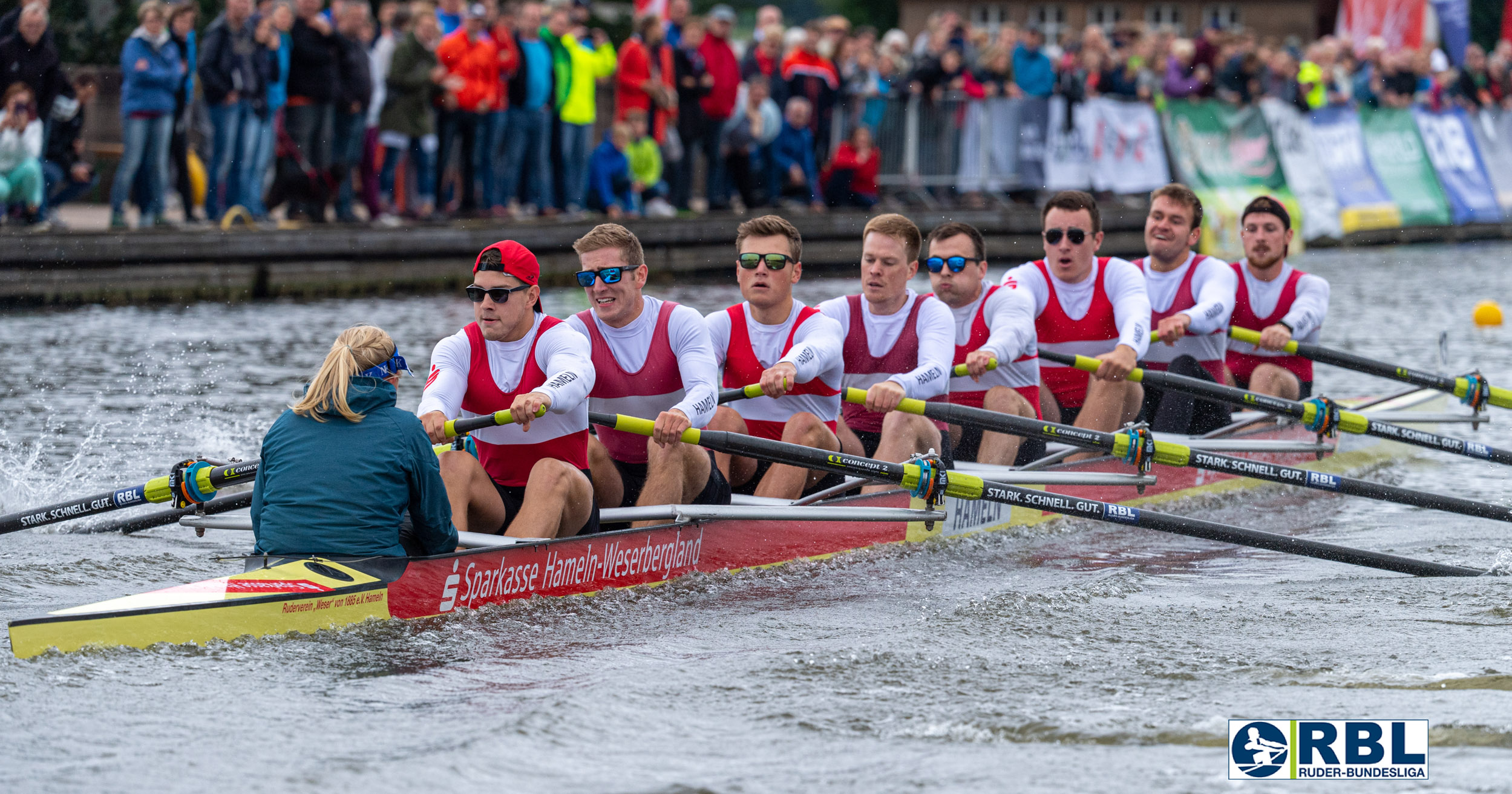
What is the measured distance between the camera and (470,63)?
1447 cm

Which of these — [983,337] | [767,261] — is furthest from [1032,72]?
[767,261]

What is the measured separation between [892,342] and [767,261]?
2.80 feet

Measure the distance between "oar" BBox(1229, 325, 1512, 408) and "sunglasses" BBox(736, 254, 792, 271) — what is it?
131 inches

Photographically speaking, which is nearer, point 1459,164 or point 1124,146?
point 1124,146

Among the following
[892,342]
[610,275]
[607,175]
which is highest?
[607,175]

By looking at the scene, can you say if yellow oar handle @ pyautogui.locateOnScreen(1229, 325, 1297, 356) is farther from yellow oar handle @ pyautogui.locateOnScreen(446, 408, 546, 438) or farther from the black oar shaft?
yellow oar handle @ pyautogui.locateOnScreen(446, 408, 546, 438)

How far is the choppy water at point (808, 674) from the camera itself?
4711mm

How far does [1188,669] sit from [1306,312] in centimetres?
457

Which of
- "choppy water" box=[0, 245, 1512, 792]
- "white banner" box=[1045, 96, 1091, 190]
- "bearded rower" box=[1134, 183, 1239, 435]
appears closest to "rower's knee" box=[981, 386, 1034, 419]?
"choppy water" box=[0, 245, 1512, 792]

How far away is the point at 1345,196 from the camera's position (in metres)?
22.4

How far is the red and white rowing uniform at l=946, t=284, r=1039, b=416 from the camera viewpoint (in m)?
8.37

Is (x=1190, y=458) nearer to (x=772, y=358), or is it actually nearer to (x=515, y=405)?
(x=772, y=358)

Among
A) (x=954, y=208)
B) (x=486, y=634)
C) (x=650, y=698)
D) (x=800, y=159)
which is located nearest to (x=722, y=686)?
(x=650, y=698)

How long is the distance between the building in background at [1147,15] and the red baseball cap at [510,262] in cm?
3180
